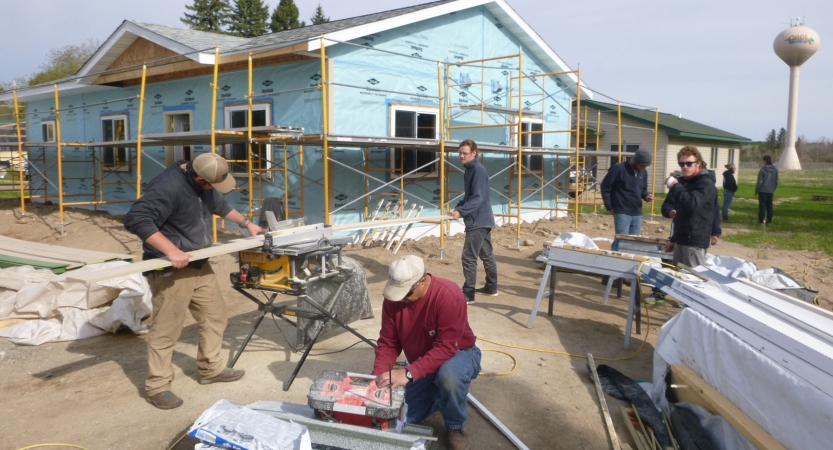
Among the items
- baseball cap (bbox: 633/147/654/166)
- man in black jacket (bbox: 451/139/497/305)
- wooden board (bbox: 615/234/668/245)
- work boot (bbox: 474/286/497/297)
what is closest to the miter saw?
man in black jacket (bbox: 451/139/497/305)

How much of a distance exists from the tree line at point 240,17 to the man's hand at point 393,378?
1611 inches

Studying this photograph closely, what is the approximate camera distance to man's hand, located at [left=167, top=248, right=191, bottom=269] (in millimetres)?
Result: 3873

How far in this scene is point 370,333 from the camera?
580cm

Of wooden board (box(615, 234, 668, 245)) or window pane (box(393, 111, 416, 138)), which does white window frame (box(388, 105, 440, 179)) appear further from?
wooden board (box(615, 234, 668, 245))

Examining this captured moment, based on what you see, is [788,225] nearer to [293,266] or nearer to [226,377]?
[293,266]

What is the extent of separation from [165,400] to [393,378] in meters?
1.92

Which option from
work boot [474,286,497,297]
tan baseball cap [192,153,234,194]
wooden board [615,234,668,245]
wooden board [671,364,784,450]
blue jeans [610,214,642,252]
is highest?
tan baseball cap [192,153,234,194]

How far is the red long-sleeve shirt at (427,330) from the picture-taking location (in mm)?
3479

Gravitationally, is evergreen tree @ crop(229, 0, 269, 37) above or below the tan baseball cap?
above

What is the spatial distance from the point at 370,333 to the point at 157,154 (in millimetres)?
9918

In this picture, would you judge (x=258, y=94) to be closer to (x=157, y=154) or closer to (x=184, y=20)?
(x=157, y=154)

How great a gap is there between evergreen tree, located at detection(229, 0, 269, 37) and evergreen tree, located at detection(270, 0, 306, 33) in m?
1.04

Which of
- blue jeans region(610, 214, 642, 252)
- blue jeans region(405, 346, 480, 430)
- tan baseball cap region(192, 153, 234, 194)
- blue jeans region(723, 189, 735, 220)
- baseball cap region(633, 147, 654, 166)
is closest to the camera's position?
blue jeans region(405, 346, 480, 430)

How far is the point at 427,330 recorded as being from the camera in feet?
11.8
